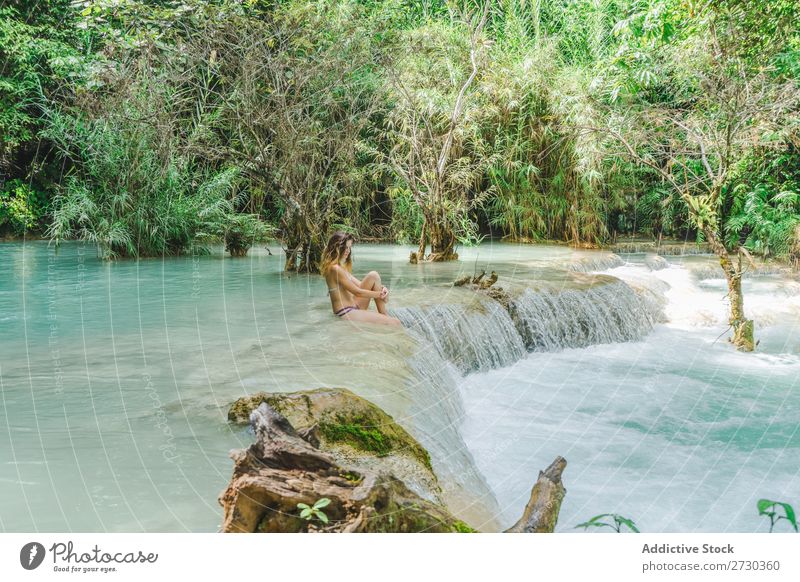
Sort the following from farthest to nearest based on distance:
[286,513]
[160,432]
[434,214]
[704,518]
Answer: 1. [434,214]
2. [704,518]
3. [160,432]
4. [286,513]

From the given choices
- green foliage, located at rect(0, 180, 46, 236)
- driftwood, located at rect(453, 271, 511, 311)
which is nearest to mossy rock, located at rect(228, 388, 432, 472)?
driftwood, located at rect(453, 271, 511, 311)

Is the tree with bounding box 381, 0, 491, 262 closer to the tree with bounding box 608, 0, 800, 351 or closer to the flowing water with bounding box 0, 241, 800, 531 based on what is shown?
the flowing water with bounding box 0, 241, 800, 531

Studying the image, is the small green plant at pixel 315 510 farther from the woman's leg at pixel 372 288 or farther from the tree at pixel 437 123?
the tree at pixel 437 123

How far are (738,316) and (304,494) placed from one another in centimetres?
333

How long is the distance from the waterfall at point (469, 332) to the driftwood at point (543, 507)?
154 centimetres

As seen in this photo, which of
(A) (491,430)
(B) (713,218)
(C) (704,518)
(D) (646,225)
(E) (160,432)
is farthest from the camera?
(D) (646,225)

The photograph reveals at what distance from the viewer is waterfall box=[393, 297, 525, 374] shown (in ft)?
9.61

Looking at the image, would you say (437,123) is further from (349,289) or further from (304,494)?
(304,494)

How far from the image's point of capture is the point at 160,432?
154 cm

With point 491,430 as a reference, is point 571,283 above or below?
above

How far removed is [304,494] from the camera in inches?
36.2
